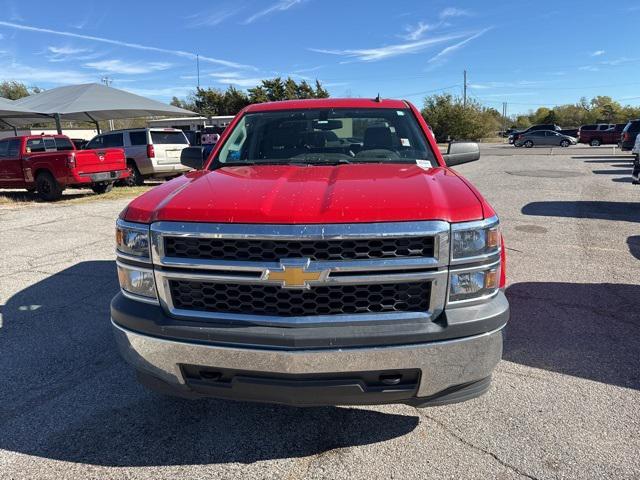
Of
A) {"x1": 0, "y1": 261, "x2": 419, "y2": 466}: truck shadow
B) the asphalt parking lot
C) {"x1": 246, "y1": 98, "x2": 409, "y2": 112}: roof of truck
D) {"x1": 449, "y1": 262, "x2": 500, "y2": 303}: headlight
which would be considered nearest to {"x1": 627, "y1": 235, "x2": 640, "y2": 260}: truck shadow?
the asphalt parking lot

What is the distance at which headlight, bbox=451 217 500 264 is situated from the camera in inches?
81.8

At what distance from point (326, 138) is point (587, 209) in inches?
305

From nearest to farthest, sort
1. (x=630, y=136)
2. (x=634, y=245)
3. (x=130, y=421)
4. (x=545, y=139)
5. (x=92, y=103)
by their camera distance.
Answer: (x=130, y=421), (x=634, y=245), (x=630, y=136), (x=92, y=103), (x=545, y=139)

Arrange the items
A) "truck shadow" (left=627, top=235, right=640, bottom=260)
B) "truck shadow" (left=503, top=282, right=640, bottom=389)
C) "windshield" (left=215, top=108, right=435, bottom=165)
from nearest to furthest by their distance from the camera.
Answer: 1. "truck shadow" (left=503, top=282, right=640, bottom=389)
2. "windshield" (left=215, top=108, right=435, bottom=165)
3. "truck shadow" (left=627, top=235, right=640, bottom=260)

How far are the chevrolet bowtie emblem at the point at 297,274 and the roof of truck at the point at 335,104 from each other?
7.72 ft

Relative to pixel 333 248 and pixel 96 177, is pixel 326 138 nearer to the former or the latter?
pixel 333 248

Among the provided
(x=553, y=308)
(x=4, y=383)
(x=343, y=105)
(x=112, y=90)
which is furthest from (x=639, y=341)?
(x=112, y=90)

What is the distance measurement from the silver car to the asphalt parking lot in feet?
135

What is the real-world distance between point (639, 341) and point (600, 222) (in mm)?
5140

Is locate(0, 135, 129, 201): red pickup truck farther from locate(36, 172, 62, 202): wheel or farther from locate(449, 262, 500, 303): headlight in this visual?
locate(449, 262, 500, 303): headlight

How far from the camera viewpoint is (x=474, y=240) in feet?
6.97

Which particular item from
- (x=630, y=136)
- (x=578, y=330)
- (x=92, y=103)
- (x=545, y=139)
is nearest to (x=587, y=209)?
(x=578, y=330)

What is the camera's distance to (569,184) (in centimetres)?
1320

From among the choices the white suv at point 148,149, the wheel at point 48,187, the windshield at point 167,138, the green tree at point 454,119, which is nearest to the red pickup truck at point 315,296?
the wheel at point 48,187
